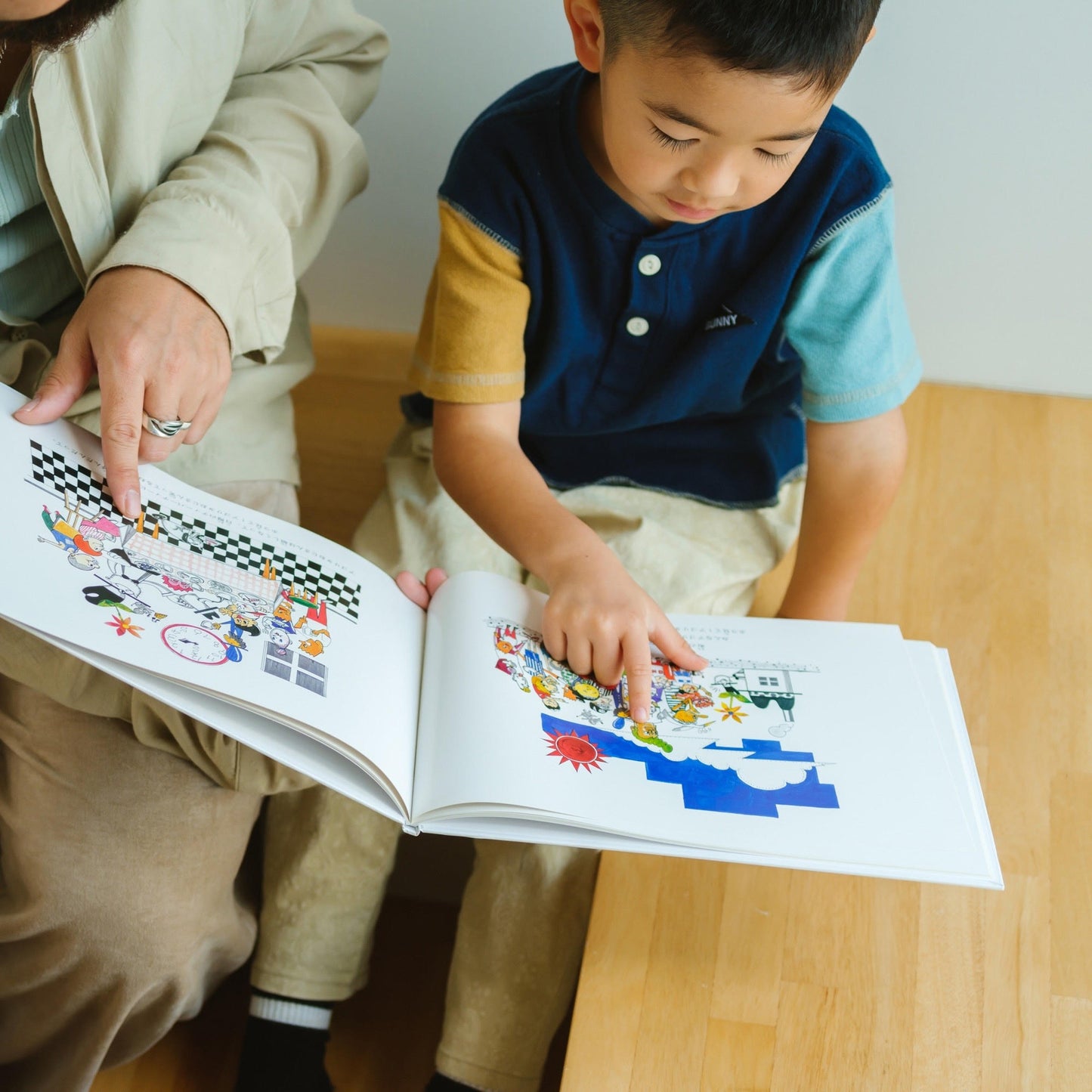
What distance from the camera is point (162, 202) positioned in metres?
0.80

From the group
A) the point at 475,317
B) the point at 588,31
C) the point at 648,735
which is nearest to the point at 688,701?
the point at 648,735

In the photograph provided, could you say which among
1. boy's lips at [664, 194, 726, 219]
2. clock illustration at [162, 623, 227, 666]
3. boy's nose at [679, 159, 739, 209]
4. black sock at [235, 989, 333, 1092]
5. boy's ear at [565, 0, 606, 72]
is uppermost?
Result: boy's ear at [565, 0, 606, 72]

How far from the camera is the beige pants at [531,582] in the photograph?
0.93 meters

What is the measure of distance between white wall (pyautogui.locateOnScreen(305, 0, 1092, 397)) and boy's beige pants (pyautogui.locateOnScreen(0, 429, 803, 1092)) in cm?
29

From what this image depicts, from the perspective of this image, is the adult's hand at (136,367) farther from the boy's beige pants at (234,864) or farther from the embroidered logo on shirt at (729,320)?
the embroidered logo on shirt at (729,320)

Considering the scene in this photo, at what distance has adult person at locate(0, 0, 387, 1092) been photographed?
0.76 metres

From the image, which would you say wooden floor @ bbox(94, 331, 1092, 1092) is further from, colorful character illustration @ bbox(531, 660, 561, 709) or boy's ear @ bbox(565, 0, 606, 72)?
boy's ear @ bbox(565, 0, 606, 72)

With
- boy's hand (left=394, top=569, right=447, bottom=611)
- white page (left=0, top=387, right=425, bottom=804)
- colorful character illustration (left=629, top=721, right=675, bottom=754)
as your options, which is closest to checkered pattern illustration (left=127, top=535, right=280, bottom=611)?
white page (left=0, top=387, right=425, bottom=804)

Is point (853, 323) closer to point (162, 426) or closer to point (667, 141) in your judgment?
point (667, 141)

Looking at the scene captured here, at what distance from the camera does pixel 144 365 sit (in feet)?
2.37

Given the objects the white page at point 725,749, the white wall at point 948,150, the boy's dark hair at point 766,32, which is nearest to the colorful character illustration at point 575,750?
the white page at point 725,749

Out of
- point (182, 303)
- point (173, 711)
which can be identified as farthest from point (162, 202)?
point (173, 711)

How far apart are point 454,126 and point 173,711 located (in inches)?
26.4

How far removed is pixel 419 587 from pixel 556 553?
106 millimetres
